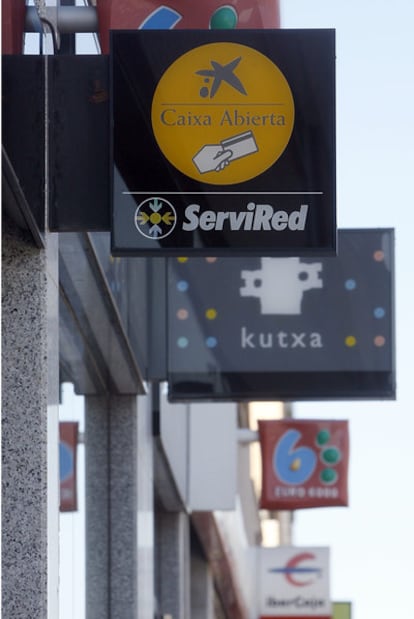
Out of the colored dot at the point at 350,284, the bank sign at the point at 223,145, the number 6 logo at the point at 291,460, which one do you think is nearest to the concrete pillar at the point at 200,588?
the number 6 logo at the point at 291,460

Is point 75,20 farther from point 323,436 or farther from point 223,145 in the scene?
point 323,436

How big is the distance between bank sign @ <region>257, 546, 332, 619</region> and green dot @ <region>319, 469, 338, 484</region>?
11390 millimetres

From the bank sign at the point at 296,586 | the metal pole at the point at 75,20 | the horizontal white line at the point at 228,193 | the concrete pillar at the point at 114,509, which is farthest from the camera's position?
the bank sign at the point at 296,586

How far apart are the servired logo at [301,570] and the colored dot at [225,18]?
21.6 metres

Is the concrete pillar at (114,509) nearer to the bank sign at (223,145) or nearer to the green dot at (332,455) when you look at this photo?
the green dot at (332,455)

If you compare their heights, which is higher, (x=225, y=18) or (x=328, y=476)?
(x=225, y=18)

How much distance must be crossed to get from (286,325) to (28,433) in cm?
565

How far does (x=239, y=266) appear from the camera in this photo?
13.6 meters

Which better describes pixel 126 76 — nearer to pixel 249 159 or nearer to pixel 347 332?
pixel 249 159

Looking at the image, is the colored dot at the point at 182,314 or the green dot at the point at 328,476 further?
the green dot at the point at 328,476

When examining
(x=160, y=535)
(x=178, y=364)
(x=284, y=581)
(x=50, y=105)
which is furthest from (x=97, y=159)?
(x=284, y=581)

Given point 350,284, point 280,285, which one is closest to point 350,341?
point 350,284

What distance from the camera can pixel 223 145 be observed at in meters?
7.86

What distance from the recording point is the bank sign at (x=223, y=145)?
7848 mm
